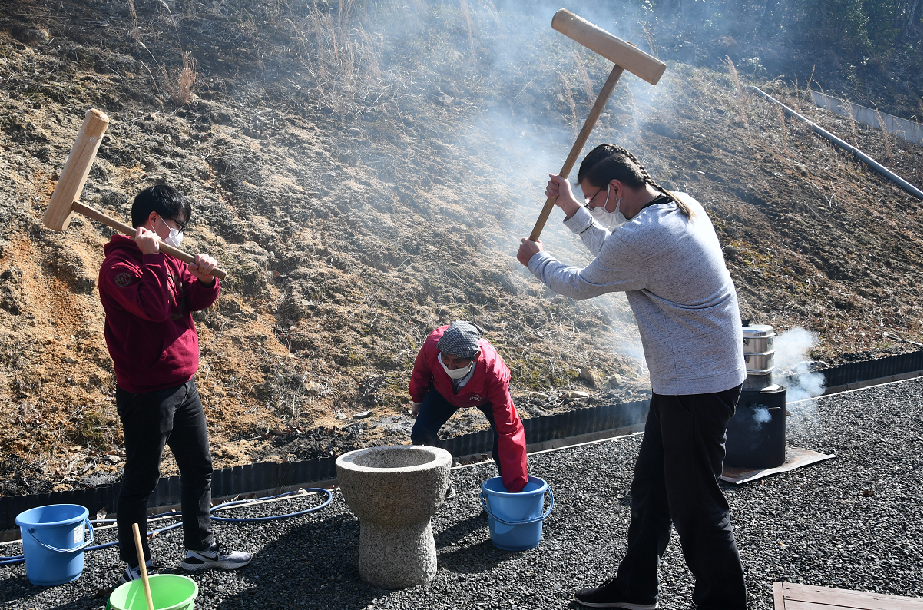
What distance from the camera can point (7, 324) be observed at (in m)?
4.98

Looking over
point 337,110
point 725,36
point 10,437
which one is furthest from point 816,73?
point 10,437

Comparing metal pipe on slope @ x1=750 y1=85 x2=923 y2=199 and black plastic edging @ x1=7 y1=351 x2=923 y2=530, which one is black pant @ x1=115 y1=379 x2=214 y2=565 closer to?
black plastic edging @ x1=7 y1=351 x2=923 y2=530

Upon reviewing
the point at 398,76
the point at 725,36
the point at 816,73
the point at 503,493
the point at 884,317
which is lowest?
the point at 503,493

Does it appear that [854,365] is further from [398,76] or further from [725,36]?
[725,36]

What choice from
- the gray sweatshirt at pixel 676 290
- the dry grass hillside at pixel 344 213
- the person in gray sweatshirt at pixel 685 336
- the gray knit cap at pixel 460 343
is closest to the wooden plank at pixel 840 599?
the person in gray sweatshirt at pixel 685 336

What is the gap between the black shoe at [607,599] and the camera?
116 inches

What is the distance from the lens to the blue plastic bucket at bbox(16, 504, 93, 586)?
3137 millimetres

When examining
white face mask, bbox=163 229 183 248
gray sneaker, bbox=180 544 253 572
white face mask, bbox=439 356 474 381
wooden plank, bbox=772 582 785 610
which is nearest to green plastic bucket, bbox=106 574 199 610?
gray sneaker, bbox=180 544 253 572

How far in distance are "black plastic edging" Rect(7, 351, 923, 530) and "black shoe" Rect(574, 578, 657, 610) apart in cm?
211

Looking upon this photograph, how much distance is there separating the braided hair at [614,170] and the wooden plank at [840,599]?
5.41ft

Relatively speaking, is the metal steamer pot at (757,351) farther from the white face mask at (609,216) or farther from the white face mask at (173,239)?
the white face mask at (173,239)

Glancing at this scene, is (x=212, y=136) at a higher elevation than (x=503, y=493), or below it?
higher

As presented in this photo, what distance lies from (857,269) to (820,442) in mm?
6310

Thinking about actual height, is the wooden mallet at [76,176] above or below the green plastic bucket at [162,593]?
above
